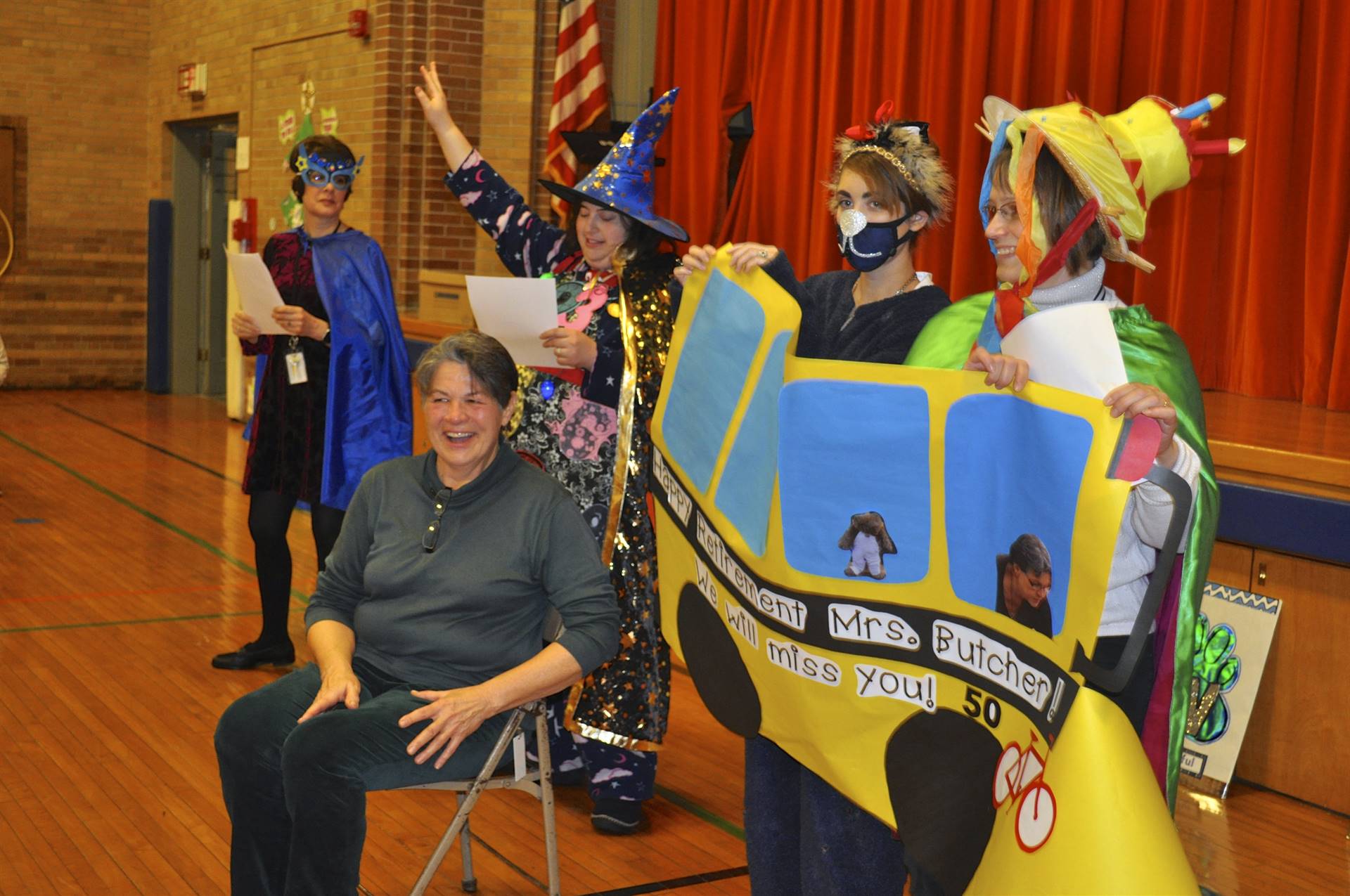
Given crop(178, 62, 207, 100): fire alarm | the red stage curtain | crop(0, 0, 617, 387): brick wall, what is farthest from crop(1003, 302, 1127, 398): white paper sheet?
crop(178, 62, 207, 100): fire alarm

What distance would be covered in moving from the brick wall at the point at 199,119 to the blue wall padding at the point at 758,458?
583 centimetres

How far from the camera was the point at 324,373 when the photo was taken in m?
4.44

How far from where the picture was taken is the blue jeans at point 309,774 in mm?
2301

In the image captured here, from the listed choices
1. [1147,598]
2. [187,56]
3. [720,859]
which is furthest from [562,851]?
[187,56]

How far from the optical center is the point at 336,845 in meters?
2.30

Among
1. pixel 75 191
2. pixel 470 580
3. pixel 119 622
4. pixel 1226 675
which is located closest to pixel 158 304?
pixel 75 191

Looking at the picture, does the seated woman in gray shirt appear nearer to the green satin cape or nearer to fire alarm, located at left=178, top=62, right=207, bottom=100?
the green satin cape

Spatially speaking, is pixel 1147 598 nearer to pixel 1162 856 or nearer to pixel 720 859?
pixel 1162 856

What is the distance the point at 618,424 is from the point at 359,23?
6.27 metres

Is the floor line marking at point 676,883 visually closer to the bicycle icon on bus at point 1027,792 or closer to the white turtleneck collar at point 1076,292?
the bicycle icon on bus at point 1027,792

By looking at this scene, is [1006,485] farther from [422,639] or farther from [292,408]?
[292,408]

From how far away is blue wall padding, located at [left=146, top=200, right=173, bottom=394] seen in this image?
12.7 metres

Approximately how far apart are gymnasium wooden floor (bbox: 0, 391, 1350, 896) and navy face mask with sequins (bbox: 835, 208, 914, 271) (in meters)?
1.59

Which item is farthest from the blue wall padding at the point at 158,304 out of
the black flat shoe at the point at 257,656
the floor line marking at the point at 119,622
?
the black flat shoe at the point at 257,656
